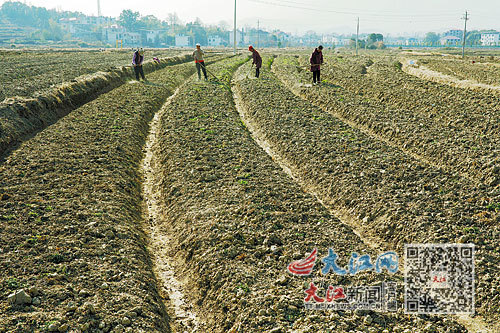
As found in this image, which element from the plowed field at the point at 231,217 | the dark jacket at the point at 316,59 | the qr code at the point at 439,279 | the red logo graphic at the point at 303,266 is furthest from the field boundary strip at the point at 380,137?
the red logo graphic at the point at 303,266

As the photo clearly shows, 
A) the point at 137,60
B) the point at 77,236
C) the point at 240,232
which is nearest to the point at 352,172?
the point at 240,232

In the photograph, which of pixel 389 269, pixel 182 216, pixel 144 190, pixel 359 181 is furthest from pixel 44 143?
pixel 389 269

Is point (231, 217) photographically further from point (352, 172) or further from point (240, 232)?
point (352, 172)

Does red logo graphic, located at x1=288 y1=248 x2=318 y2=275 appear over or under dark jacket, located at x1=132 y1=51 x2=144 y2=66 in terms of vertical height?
under

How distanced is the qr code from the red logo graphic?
63.3 inches

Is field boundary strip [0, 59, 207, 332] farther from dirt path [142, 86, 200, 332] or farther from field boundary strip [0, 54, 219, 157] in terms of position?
field boundary strip [0, 54, 219, 157]

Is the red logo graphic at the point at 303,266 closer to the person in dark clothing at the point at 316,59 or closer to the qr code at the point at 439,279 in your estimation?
the qr code at the point at 439,279

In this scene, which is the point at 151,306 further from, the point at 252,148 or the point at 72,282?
the point at 252,148

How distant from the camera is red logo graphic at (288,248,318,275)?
7324 mm

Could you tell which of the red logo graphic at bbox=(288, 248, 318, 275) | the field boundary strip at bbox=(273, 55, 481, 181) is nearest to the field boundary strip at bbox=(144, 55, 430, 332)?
the red logo graphic at bbox=(288, 248, 318, 275)

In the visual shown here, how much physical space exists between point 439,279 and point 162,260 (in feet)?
17.6

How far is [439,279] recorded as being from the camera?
742 centimetres

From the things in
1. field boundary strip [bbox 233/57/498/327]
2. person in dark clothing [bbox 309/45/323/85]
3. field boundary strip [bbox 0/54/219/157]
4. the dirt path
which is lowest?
the dirt path

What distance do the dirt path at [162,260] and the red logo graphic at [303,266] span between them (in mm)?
1852
